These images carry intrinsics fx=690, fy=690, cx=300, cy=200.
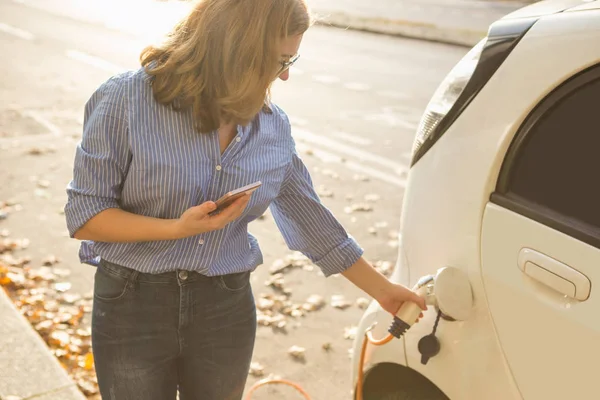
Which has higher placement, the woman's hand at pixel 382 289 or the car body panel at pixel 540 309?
the car body panel at pixel 540 309

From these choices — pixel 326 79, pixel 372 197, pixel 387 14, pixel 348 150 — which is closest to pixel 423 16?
pixel 387 14

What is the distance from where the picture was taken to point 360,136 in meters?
8.30

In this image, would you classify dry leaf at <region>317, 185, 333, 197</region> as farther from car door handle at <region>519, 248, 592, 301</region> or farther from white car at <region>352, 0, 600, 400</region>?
car door handle at <region>519, 248, 592, 301</region>

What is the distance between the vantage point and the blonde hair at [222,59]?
1.83 metres

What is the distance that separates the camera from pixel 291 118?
886 cm

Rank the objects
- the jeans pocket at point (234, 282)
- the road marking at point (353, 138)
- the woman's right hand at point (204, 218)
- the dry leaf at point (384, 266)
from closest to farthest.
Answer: the woman's right hand at point (204, 218) < the jeans pocket at point (234, 282) < the dry leaf at point (384, 266) < the road marking at point (353, 138)

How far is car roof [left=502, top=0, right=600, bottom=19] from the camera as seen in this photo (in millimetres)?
1842

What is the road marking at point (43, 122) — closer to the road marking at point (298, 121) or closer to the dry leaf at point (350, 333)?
the road marking at point (298, 121)

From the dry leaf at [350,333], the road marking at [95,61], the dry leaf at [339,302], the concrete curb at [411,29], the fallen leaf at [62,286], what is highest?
the concrete curb at [411,29]

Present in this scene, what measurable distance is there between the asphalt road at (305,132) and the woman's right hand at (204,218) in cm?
215

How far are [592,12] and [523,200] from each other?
51 centimetres

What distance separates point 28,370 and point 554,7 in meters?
2.87

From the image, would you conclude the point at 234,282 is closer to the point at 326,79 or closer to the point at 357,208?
the point at 357,208

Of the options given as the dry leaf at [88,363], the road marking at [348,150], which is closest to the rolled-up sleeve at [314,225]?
the dry leaf at [88,363]
